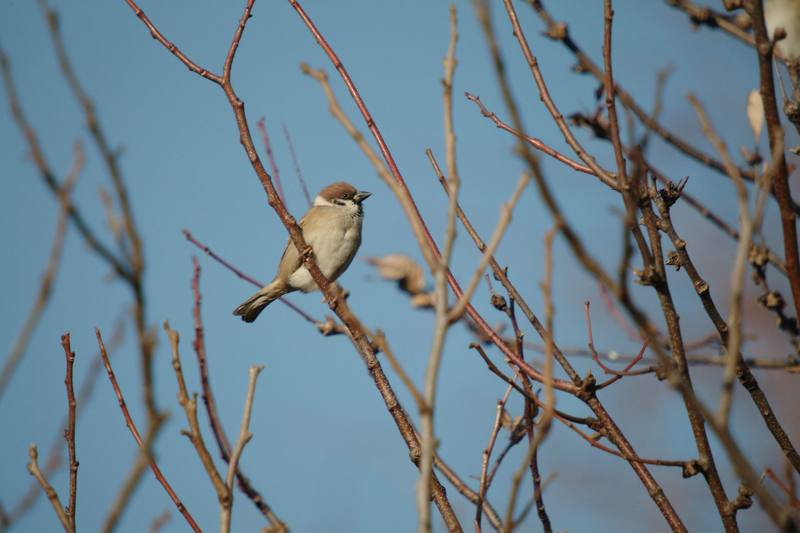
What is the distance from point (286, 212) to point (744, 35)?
1537mm

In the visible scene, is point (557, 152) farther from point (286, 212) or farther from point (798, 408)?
point (798, 408)

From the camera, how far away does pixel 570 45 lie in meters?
1.69

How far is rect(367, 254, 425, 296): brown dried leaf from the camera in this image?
81.4 inches

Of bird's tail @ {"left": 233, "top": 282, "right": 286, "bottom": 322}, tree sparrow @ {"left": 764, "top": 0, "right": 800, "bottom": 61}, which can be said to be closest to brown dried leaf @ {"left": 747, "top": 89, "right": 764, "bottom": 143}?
tree sparrow @ {"left": 764, "top": 0, "right": 800, "bottom": 61}

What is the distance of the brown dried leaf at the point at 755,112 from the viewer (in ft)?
5.44

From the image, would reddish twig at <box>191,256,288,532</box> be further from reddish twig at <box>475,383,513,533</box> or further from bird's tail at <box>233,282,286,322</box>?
bird's tail at <box>233,282,286,322</box>

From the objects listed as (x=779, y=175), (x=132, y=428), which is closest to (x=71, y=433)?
(x=132, y=428)

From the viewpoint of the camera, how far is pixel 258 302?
5.57m

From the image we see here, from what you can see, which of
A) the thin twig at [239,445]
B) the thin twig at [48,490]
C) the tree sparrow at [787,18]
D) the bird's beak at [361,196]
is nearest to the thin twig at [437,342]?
the thin twig at [239,445]

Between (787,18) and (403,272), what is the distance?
119 centimetres

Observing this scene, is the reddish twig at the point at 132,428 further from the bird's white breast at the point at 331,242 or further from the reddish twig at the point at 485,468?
the bird's white breast at the point at 331,242

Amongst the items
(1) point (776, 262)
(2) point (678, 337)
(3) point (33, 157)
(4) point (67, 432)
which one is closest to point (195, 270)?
(4) point (67, 432)

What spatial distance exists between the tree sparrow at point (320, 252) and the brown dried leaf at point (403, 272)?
3297 mm

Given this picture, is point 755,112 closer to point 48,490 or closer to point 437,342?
point 437,342
